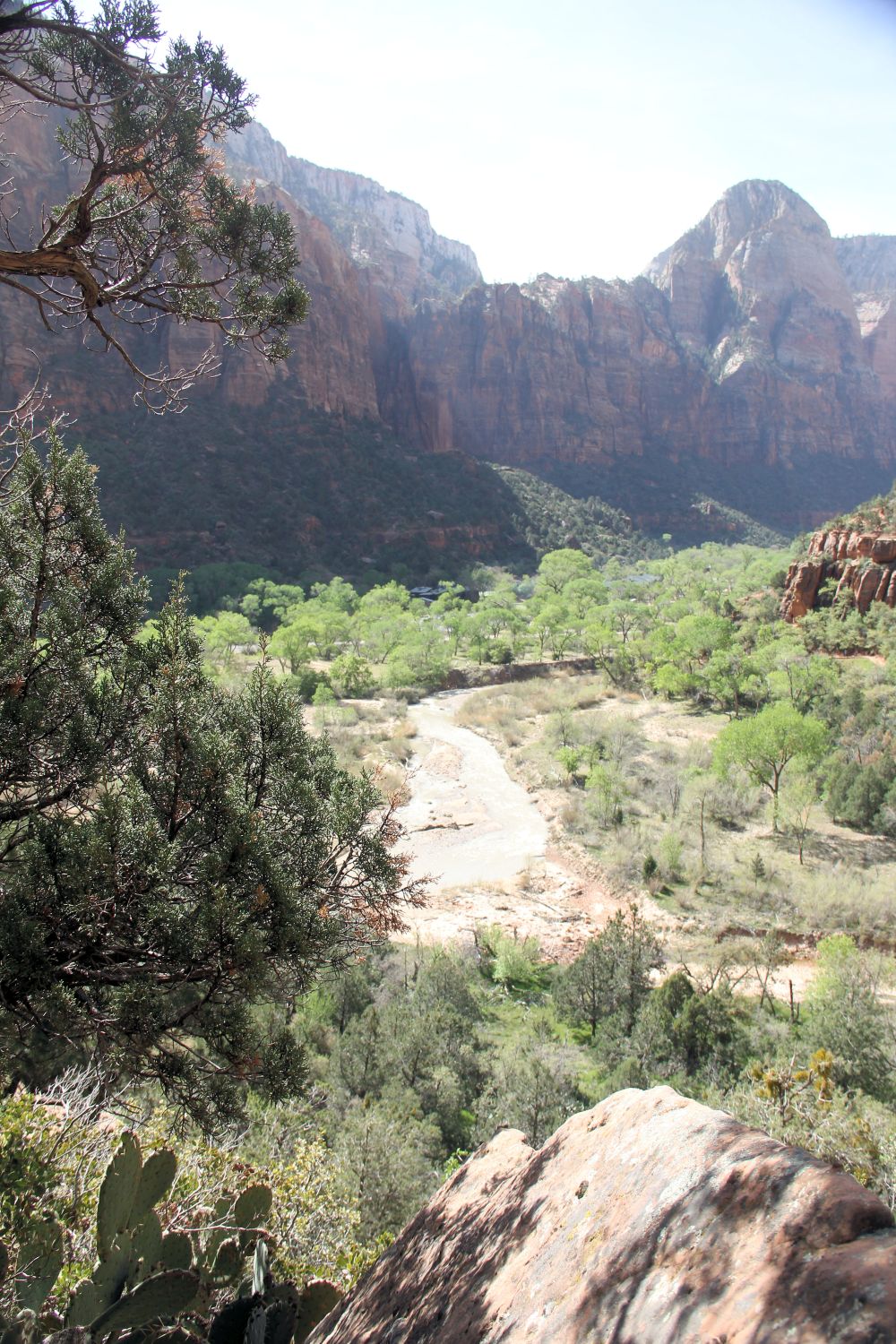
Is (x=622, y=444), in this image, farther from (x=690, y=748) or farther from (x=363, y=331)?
(x=690, y=748)

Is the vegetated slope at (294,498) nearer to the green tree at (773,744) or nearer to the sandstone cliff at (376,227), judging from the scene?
the sandstone cliff at (376,227)

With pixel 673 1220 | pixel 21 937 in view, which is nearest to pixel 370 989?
pixel 21 937

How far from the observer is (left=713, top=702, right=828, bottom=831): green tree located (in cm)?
1741

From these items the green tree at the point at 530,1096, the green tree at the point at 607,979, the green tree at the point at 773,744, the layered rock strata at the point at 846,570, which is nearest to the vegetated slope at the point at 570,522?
the layered rock strata at the point at 846,570

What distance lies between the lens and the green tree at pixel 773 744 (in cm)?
1741

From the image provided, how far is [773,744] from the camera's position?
17.6 metres

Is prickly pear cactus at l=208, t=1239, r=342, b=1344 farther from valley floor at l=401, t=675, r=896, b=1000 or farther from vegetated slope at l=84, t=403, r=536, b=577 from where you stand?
vegetated slope at l=84, t=403, r=536, b=577

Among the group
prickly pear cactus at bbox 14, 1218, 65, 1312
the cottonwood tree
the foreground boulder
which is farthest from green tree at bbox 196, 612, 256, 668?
the foreground boulder

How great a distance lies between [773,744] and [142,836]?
17.3 m

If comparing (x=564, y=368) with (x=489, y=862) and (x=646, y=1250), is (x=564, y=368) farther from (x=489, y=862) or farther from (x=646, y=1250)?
(x=646, y=1250)

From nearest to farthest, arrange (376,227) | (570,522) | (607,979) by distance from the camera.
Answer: (607,979)
(570,522)
(376,227)

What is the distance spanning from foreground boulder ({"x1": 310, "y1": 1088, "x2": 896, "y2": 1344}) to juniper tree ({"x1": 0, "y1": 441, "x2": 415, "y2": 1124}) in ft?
4.11

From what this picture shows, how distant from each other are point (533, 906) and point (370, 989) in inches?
205

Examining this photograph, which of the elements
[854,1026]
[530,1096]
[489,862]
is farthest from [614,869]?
[530,1096]
